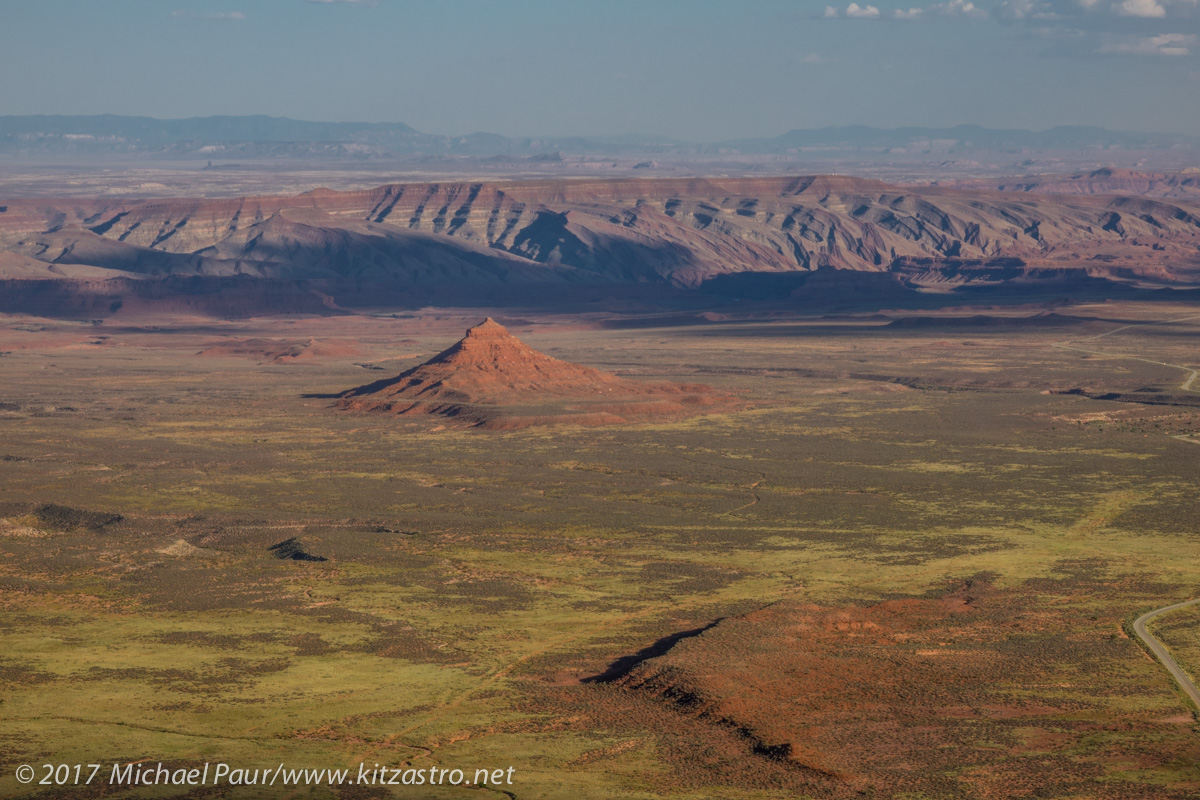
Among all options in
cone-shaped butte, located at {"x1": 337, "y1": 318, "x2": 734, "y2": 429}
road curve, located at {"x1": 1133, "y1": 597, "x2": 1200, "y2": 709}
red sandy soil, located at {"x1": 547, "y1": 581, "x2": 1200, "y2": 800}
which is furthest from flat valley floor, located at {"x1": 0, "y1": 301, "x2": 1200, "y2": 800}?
cone-shaped butte, located at {"x1": 337, "y1": 318, "x2": 734, "y2": 429}

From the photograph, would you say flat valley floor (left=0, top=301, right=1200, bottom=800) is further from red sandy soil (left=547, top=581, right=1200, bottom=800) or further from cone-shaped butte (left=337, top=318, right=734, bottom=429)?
cone-shaped butte (left=337, top=318, right=734, bottom=429)

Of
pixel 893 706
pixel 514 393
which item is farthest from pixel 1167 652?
pixel 514 393

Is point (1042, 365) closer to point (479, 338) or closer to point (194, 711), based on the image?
point (479, 338)

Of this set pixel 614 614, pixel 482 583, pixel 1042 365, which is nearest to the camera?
pixel 614 614

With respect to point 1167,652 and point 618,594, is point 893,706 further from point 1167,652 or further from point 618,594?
point 618,594

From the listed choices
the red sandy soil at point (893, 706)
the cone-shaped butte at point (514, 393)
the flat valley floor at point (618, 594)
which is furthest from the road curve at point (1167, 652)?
the cone-shaped butte at point (514, 393)

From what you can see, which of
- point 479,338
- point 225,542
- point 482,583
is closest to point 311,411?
point 479,338
